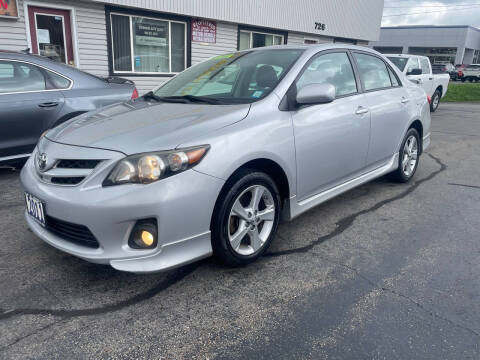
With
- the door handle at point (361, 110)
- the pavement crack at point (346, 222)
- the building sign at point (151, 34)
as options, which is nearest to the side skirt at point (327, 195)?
the pavement crack at point (346, 222)

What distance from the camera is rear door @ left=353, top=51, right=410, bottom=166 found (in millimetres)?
4086

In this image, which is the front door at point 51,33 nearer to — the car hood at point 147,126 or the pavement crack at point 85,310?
the car hood at point 147,126

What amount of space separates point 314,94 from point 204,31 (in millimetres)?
9701

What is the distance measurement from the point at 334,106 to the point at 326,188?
2.38 feet

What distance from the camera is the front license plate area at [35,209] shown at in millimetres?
2594

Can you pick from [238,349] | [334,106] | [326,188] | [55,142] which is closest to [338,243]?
[326,188]

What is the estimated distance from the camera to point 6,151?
15.3 ft

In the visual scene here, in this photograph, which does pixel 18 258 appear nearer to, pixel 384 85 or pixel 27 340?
pixel 27 340

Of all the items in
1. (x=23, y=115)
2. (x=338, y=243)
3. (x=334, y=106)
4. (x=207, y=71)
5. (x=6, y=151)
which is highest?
(x=207, y=71)

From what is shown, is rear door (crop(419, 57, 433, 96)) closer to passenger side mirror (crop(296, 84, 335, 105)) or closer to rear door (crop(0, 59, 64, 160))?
passenger side mirror (crop(296, 84, 335, 105))

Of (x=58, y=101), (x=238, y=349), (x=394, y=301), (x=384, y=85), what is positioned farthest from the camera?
(x=58, y=101)

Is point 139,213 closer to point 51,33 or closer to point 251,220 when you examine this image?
point 251,220

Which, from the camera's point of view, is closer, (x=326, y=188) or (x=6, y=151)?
(x=326, y=188)

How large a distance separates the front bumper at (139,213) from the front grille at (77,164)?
9 cm
